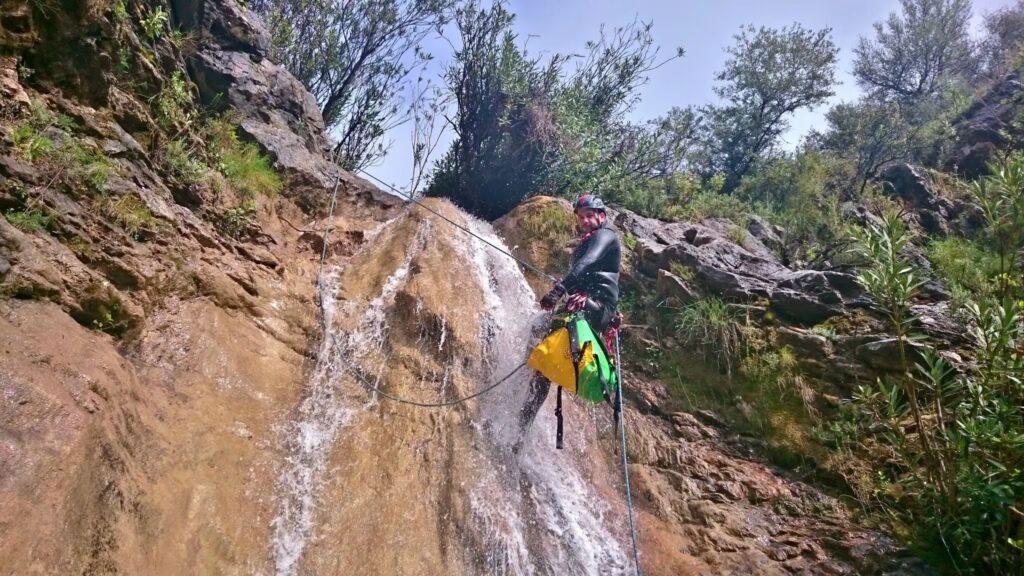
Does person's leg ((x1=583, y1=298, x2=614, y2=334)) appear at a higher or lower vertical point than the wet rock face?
lower

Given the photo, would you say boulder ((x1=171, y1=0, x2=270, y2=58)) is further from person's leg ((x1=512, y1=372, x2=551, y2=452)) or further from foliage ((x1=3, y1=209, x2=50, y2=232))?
person's leg ((x1=512, y1=372, x2=551, y2=452))

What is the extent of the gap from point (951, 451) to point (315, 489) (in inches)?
217

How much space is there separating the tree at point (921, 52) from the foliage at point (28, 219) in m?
24.6

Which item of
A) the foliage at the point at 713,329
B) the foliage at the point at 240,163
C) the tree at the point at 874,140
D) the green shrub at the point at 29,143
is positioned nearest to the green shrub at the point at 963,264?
the foliage at the point at 713,329

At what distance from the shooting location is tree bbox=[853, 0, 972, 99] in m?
20.5

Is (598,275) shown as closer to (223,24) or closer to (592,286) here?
(592,286)

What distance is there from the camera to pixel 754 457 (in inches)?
255

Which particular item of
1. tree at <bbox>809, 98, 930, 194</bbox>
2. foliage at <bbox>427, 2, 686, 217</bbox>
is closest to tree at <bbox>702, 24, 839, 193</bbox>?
tree at <bbox>809, 98, 930, 194</bbox>

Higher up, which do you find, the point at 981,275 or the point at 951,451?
the point at 981,275

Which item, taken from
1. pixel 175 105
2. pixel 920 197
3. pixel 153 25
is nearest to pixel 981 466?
pixel 175 105

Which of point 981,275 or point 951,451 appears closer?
point 951,451

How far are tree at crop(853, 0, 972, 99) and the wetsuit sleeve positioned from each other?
20.3 meters

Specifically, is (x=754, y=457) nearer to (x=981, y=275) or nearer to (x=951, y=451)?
(x=951, y=451)

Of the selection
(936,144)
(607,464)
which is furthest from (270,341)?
(936,144)
